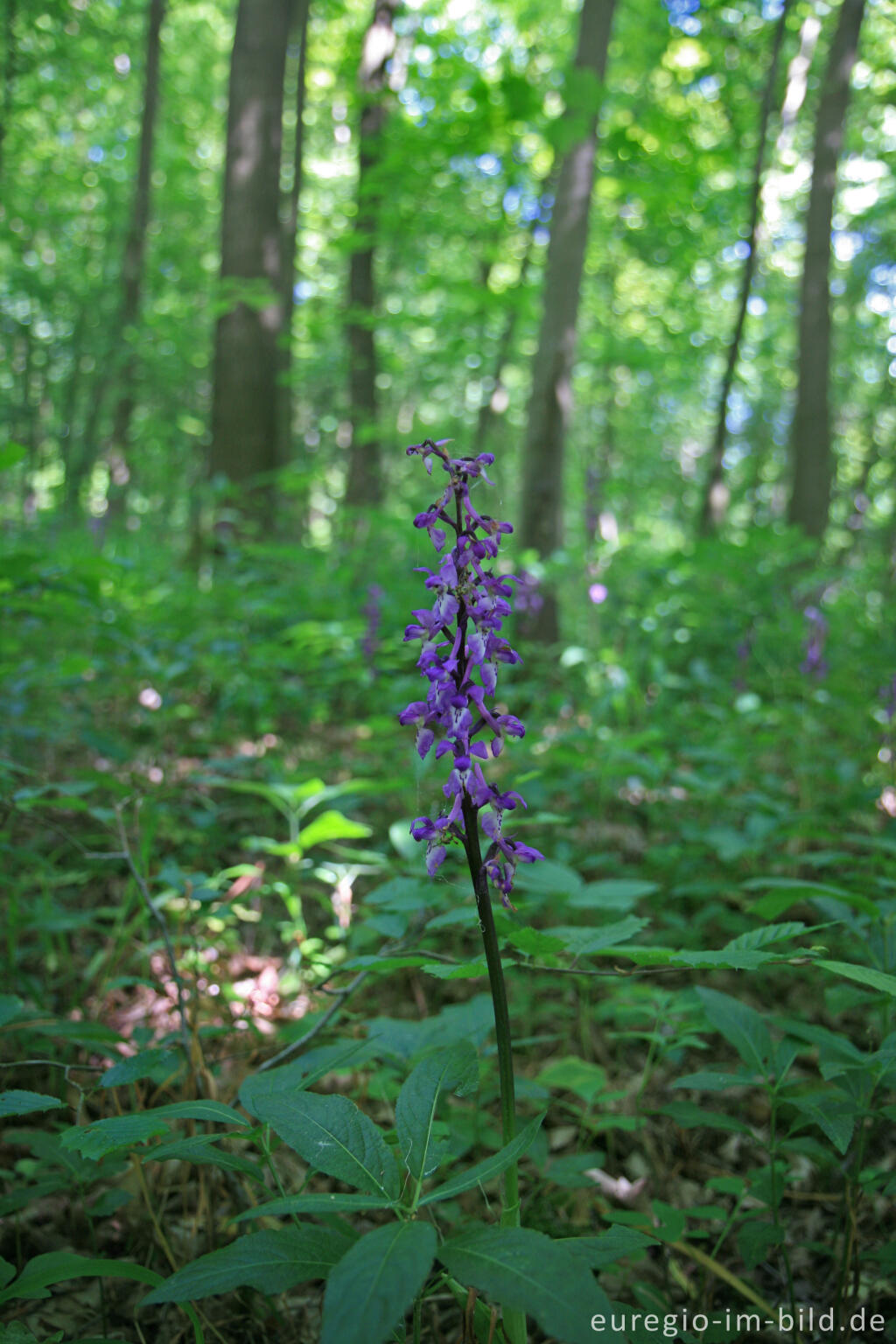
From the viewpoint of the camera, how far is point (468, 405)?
25734mm

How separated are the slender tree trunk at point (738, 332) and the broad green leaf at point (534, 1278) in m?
9.41

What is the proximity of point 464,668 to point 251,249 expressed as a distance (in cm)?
775

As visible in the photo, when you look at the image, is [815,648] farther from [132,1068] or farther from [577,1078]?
[132,1068]

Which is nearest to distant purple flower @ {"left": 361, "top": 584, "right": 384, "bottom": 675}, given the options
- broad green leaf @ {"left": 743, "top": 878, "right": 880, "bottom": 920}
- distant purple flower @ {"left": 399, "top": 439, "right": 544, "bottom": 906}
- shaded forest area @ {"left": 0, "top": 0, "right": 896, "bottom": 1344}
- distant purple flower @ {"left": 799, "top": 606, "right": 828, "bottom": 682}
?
shaded forest area @ {"left": 0, "top": 0, "right": 896, "bottom": 1344}

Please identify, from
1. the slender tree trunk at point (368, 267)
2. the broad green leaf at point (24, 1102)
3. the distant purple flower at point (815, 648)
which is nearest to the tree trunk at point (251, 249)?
the slender tree trunk at point (368, 267)

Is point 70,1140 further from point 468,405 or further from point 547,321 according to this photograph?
point 468,405

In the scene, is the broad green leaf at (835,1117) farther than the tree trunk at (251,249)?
No

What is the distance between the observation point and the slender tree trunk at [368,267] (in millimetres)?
8742

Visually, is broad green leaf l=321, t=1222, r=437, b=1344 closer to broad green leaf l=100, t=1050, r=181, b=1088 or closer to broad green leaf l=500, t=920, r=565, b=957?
broad green leaf l=500, t=920, r=565, b=957

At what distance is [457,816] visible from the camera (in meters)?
1.18

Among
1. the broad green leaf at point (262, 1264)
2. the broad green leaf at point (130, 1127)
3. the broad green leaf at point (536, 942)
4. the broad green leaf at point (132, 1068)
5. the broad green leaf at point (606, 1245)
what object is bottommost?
the broad green leaf at point (606, 1245)

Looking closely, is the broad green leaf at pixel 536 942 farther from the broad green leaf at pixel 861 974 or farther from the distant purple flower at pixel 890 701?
the distant purple flower at pixel 890 701

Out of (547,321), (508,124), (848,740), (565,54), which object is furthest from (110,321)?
(848,740)

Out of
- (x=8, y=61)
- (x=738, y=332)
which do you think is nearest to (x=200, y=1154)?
Result: (x=738, y=332)
